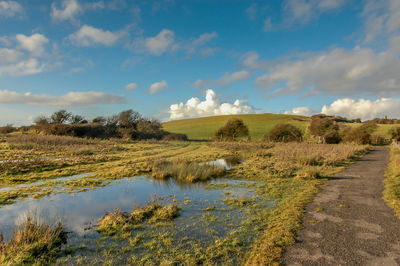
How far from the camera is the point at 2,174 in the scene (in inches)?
604

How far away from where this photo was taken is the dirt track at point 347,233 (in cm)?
579

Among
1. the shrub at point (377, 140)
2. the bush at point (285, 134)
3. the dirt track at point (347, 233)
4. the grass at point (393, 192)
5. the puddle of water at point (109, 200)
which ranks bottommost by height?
the puddle of water at point (109, 200)

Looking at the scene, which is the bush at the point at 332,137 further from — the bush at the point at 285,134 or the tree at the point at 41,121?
the tree at the point at 41,121

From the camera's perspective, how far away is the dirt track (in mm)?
5785

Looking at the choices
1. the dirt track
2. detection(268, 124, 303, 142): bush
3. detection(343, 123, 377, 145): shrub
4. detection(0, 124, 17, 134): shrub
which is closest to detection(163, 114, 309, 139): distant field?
detection(268, 124, 303, 142): bush

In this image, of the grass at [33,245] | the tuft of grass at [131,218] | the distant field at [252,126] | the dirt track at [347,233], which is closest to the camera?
the grass at [33,245]

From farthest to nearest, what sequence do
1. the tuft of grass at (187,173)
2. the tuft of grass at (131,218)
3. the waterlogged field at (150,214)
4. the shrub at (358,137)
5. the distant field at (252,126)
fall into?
the distant field at (252,126)
the shrub at (358,137)
the tuft of grass at (187,173)
the tuft of grass at (131,218)
the waterlogged field at (150,214)

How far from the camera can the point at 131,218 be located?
841 cm

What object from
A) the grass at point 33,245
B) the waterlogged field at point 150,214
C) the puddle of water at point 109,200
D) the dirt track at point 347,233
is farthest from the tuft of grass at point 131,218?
the dirt track at point 347,233

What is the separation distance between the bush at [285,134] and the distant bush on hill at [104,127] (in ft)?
80.1

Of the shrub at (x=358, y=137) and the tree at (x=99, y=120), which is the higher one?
the tree at (x=99, y=120)

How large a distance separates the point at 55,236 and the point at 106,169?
1261cm

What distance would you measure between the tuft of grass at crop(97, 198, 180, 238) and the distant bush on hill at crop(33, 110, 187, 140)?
45985mm

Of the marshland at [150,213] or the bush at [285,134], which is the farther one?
the bush at [285,134]
